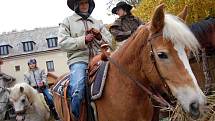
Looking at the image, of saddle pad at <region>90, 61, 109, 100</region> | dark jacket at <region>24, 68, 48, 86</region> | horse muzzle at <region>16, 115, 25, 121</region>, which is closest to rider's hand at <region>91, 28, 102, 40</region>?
saddle pad at <region>90, 61, 109, 100</region>

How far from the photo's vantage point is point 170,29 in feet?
14.3

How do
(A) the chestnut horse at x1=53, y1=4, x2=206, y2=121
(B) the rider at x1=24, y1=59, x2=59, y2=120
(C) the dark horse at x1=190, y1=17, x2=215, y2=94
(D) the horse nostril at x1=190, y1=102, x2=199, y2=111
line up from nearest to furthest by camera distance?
1. (D) the horse nostril at x1=190, y1=102, x2=199, y2=111
2. (A) the chestnut horse at x1=53, y1=4, x2=206, y2=121
3. (C) the dark horse at x1=190, y1=17, x2=215, y2=94
4. (B) the rider at x1=24, y1=59, x2=59, y2=120

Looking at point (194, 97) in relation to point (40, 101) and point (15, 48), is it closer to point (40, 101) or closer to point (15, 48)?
point (40, 101)

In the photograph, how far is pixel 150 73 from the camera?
4.63 meters

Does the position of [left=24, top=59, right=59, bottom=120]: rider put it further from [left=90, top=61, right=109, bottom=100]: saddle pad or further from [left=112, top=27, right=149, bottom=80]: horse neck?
[left=112, top=27, right=149, bottom=80]: horse neck

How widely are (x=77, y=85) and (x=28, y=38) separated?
54.8 m

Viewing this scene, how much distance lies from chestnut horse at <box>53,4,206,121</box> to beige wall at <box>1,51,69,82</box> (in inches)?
2111

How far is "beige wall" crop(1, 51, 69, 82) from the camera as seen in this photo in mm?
58947

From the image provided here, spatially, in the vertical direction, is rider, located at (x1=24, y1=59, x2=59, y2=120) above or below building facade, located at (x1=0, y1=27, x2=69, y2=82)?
above

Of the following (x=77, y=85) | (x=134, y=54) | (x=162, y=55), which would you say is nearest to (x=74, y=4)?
(x=77, y=85)

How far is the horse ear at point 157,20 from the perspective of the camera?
428 centimetres

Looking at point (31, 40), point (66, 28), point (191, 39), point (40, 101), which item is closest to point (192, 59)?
point (66, 28)

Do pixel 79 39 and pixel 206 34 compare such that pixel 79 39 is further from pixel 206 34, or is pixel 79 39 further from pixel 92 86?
pixel 206 34

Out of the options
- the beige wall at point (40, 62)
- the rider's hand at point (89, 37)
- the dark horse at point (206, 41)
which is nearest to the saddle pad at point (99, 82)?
the rider's hand at point (89, 37)
